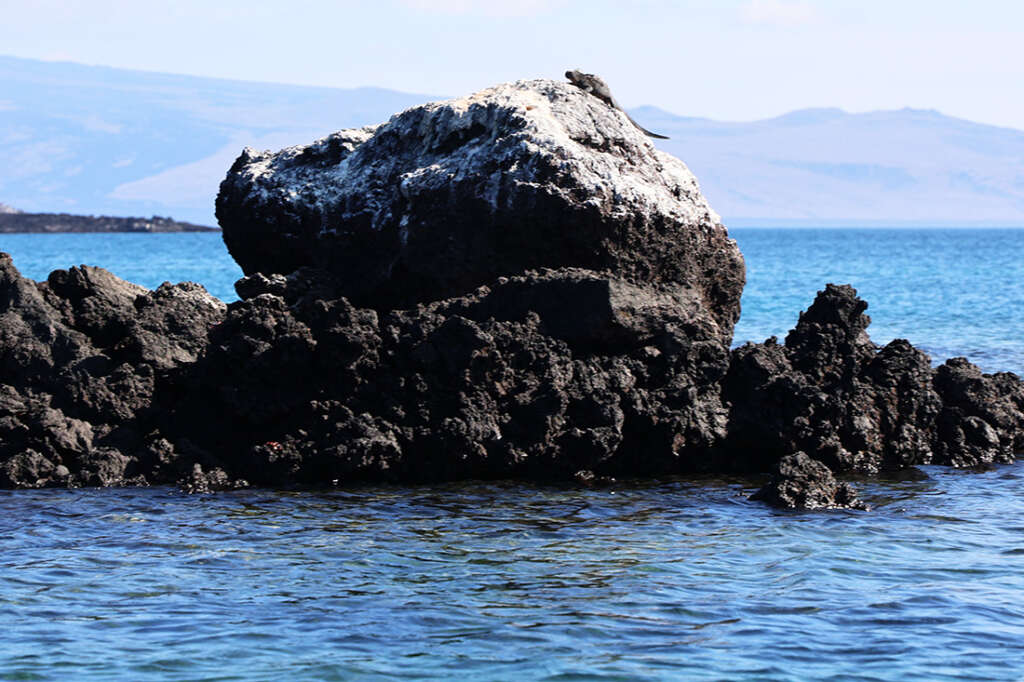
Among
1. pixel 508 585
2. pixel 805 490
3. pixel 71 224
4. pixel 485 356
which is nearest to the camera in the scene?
pixel 508 585

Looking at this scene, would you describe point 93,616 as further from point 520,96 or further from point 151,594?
point 520,96

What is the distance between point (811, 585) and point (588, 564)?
143 cm

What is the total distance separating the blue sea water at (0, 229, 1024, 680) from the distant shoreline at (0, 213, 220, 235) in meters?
137

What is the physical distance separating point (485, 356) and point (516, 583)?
9.99 feet

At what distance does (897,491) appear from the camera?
10.5m

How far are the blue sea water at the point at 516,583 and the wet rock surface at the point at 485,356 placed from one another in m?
0.43


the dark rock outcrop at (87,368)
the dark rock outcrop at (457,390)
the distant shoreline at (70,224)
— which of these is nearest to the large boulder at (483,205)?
the dark rock outcrop at (457,390)

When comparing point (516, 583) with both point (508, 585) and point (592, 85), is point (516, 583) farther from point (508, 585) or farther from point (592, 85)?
point (592, 85)

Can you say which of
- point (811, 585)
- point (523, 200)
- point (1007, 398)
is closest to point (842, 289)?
point (1007, 398)

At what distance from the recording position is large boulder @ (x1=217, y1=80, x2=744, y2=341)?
11375 millimetres

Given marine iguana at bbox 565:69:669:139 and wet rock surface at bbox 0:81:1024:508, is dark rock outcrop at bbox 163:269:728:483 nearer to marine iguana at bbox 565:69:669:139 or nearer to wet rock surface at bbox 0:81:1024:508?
wet rock surface at bbox 0:81:1024:508

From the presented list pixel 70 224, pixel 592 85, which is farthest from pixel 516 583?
pixel 70 224

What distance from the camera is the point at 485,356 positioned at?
10.5 meters

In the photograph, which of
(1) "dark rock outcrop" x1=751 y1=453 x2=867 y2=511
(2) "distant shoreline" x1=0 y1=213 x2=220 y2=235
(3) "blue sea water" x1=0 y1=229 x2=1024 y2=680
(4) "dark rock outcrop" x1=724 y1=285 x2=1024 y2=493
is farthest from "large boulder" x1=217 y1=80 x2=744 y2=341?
(2) "distant shoreline" x1=0 y1=213 x2=220 y2=235
